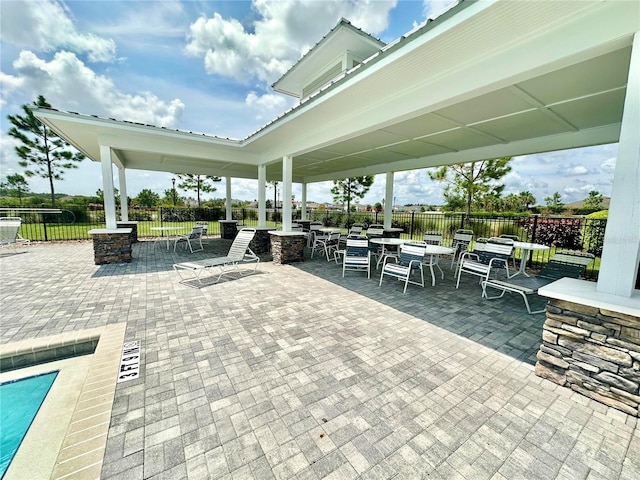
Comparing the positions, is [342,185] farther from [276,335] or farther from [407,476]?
[407,476]

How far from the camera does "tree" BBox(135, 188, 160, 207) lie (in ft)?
104

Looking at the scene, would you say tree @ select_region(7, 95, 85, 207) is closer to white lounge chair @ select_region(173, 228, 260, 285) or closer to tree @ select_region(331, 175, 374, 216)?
white lounge chair @ select_region(173, 228, 260, 285)

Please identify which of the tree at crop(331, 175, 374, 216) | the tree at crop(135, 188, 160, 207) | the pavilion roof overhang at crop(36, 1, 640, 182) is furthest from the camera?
the tree at crop(135, 188, 160, 207)

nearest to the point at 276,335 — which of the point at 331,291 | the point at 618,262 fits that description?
the point at 331,291

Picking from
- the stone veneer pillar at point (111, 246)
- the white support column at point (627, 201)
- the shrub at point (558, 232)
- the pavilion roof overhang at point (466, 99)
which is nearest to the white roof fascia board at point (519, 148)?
the pavilion roof overhang at point (466, 99)

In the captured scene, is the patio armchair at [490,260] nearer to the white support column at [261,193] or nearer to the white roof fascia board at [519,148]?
the white roof fascia board at [519,148]

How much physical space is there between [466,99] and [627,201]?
2.23 meters

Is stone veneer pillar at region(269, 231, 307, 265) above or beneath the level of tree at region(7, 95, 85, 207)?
beneath

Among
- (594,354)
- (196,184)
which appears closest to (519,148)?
(594,354)

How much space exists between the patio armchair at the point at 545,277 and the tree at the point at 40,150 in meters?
25.5

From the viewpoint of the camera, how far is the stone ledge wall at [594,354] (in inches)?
84.5

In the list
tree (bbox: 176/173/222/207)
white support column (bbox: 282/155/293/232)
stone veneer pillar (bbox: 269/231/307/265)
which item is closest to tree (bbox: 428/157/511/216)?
white support column (bbox: 282/155/293/232)

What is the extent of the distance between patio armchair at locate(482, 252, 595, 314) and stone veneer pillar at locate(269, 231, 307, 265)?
16.4 feet

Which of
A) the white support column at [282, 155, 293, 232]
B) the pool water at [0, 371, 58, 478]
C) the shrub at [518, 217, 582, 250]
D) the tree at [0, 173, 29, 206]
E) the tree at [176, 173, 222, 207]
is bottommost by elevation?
the pool water at [0, 371, 58, 478]
